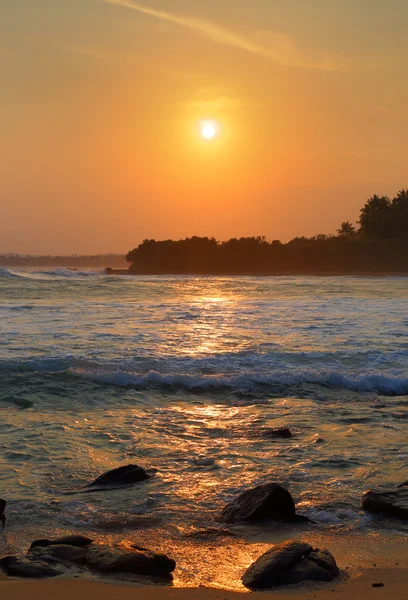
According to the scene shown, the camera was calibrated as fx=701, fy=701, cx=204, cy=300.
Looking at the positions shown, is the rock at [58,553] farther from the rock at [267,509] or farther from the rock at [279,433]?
the rock at [279,433]

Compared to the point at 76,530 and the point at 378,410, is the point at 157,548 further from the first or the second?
the point at 378,410

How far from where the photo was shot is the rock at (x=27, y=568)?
4.86m

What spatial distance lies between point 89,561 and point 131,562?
31 cm

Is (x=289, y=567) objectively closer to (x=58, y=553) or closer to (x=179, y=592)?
(x=179, y=592)

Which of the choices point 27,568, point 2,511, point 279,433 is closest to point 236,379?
point 279,433

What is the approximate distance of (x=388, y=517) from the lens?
6188 mm

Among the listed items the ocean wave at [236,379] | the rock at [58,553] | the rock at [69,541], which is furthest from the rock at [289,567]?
the ocean wave at [236,379]

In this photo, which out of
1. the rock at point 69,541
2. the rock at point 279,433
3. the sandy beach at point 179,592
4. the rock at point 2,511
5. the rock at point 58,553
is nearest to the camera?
the sandy beach at point 179,592

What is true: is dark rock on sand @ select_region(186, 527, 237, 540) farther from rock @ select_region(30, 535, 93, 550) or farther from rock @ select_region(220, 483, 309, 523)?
rock @ select_region(30, 535, 93, 550)

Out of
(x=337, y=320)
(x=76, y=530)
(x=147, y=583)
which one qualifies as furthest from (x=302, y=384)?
(x=337, y=320)

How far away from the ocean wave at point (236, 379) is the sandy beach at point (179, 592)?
767cm

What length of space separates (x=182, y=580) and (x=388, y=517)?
2.19m

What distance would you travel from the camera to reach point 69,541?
17.9ft

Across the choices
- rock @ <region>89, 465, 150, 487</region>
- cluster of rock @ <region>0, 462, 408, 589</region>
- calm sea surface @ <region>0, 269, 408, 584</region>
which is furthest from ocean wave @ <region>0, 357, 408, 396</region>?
cluster of rock @ <region>0, 462, 408, 589</region>
